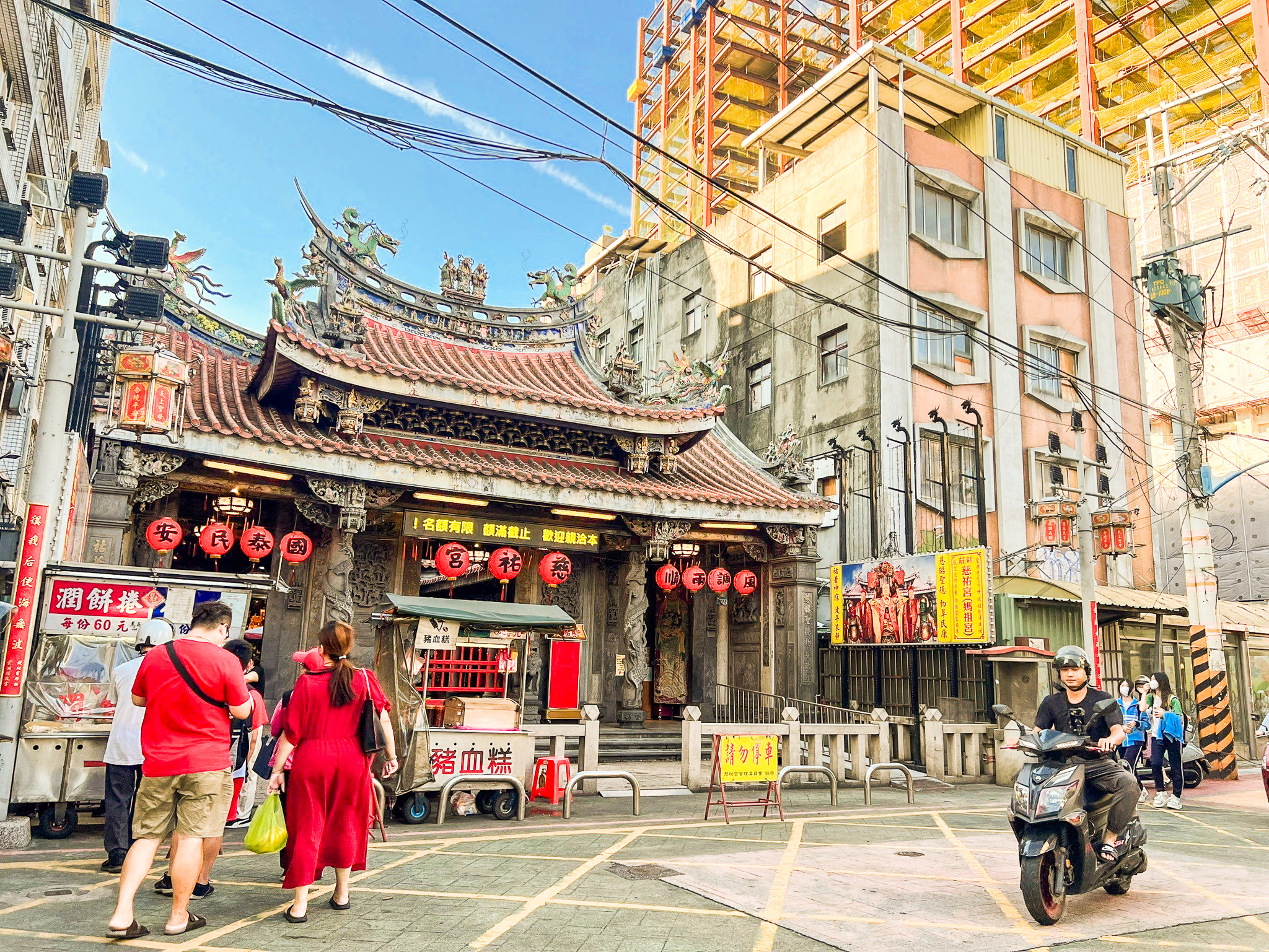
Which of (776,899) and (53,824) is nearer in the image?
(776,899)

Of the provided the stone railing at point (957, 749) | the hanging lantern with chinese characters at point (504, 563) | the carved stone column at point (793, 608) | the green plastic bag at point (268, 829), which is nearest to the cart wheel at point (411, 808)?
Result: the green plastic bag at point (268, 829)

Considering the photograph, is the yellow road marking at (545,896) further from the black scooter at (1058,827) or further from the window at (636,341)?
the window at (636,341)

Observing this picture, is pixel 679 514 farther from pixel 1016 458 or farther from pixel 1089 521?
pixel 1016 458

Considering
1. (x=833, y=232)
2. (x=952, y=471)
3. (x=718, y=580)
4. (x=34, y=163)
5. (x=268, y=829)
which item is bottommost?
(x=268, y=829)

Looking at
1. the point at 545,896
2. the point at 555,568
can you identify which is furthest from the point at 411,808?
the point at 555,568

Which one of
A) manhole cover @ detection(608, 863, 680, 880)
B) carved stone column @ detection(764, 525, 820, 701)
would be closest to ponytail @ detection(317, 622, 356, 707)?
manhole cover @ detection(608, 863, 680, 880)

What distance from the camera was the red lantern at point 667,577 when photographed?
16703 mm

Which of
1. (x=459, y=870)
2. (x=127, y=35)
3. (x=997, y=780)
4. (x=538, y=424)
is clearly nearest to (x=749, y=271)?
(x=538, y=424)

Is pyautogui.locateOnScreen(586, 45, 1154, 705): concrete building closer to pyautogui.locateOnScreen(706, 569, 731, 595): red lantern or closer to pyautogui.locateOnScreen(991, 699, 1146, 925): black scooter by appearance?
pyautogui.locateOnScreen(706, 569, 731, 595): red lantern

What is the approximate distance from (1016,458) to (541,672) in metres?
14.4

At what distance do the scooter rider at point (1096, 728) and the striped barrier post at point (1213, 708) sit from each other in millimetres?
11725

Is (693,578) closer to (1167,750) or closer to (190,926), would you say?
(1167,750)

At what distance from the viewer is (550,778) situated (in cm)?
1079

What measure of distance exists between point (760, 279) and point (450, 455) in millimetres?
15274
